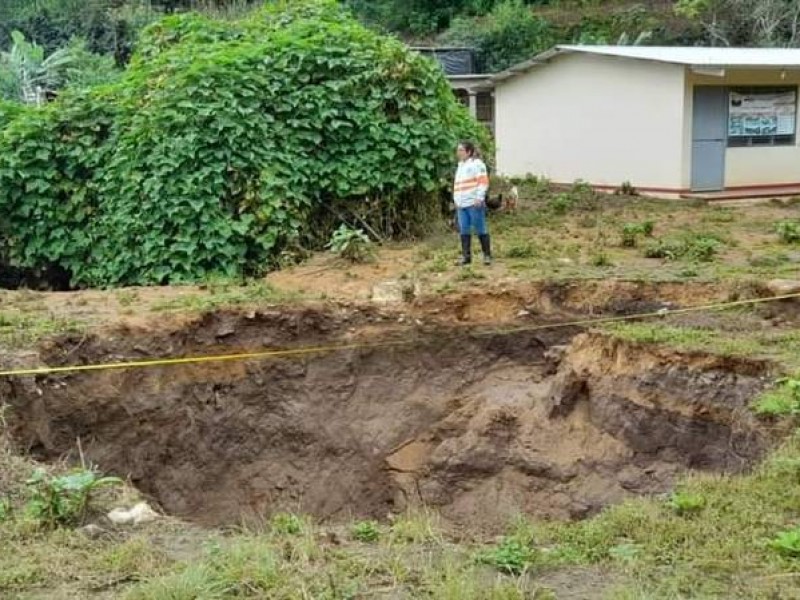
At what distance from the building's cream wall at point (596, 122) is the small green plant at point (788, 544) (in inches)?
537

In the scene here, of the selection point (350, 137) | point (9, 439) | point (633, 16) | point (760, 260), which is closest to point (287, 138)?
point (350, 137)

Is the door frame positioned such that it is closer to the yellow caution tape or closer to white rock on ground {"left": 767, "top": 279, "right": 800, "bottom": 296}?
white rock on ground {"left": 767, "top": 279, "right": 800, "bottom": 296}

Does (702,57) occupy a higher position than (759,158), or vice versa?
(702,57)

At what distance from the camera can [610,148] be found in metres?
18.4

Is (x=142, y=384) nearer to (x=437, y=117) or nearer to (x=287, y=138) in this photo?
(x=287, y=138)

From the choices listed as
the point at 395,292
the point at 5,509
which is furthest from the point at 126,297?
the point at 5,509

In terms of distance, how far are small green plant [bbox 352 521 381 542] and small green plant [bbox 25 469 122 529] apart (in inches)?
53.3

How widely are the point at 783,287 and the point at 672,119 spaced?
8.51 meters

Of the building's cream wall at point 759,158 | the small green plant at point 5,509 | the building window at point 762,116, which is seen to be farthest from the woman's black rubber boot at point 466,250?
the building window at point 762,116

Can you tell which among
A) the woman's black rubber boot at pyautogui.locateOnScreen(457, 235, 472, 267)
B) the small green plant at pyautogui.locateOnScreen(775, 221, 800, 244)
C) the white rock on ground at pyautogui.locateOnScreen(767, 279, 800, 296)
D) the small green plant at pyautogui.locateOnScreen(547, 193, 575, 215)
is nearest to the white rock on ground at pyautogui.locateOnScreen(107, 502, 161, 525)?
the white rock on ground at pyautogui.locateOnScreen(767, 279, 800, 296)

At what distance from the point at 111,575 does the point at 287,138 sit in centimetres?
923

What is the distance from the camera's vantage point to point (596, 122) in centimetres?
1862

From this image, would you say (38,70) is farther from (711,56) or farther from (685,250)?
(685,250)

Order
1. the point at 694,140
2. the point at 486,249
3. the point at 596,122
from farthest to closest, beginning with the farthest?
the point at 596,122
the point at 694,140
the point at 486,249
